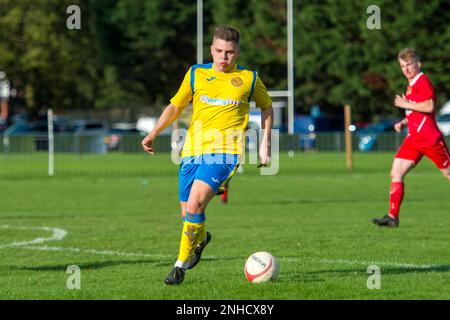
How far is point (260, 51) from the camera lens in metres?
59.0

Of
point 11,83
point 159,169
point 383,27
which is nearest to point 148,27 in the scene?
point 11,83

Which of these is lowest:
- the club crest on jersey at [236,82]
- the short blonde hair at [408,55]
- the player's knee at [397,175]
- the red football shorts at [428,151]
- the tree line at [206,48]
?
the player's knee at [397,175]

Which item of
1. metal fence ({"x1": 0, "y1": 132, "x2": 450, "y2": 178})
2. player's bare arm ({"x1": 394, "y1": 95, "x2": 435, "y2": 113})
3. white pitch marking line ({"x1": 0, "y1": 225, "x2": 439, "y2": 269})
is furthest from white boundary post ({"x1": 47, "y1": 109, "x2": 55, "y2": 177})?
player's bare arm ({"x1": 394, "y1": 95, "x2": 435, "y2": 113})

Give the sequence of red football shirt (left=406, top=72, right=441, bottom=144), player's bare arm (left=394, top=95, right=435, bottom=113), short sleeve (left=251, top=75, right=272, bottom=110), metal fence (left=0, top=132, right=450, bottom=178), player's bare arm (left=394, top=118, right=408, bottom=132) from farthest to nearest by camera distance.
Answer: metal fence (left=0, top=132, right=450, bottom=178) < player's bare arm (left=394, top=118, right=408, bottom=132) < red football shirt (left=406, top=72, right=441, bottom=144) < player's bare arm (left=394, top=95, right=435, bottom=113) < short sleeve (left=251, top=75, right=272, bottom=110)

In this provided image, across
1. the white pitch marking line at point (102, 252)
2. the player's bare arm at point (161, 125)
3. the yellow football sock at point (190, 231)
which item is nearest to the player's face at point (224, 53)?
the player's bare arm at point (161, 125)

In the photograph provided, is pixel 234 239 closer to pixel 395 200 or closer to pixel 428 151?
pixel 395 200

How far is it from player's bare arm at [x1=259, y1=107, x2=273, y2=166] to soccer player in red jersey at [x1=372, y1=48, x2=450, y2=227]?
4.52 meters

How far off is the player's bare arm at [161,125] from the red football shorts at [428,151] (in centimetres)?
573

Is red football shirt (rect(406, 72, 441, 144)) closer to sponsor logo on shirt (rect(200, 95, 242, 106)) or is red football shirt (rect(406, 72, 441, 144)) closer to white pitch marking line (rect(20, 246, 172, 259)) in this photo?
white pitch marking line (rect(20, 246, 172, 259))

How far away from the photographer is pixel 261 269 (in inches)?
343

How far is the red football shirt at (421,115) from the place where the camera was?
13.7 meters

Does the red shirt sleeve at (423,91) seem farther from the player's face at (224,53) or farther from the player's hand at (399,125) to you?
the player's face at (224,53)

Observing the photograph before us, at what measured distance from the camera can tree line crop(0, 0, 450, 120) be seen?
177 ft
